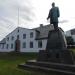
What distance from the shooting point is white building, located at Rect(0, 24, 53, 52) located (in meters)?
33.5

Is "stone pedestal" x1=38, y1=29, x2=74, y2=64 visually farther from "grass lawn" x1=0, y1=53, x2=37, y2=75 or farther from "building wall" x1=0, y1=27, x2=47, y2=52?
"building wall" x1=0, y1=27, x2=47, y2=52

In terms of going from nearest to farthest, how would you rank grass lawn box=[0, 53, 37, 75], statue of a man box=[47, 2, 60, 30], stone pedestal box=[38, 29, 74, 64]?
grass lawn box=[0, 53, 37, 75] → stone pedestal box=[38, 29, 74, 64] → statue of a man box=[47, 2, 60, 30]

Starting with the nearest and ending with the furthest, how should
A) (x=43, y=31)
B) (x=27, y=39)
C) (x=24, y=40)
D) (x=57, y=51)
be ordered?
1. (x=57, y=51)
2. (x=43, y=31)
3. (x=27, y=39)
4. (x=24, y=40)

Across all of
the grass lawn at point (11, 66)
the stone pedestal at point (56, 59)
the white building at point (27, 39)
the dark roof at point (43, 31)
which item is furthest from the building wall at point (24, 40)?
the stone pedestal at point (56, 59)

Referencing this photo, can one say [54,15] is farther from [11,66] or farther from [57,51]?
[11,66]

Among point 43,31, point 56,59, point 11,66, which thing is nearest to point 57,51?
point 56,59

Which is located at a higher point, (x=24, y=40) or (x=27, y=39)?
(x=27, y=39)

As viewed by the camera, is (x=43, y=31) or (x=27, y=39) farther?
(x=27, y=39)

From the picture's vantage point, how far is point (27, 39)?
3653 centimetres

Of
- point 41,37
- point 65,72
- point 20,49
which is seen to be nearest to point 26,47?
point 20,49

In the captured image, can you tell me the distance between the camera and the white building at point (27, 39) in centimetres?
3347

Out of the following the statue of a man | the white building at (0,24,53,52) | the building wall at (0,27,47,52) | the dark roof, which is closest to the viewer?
the statue of a man

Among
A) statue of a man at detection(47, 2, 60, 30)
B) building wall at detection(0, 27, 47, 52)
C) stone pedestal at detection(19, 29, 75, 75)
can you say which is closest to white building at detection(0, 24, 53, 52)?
building wall at detection(0, 27, 47, 52)

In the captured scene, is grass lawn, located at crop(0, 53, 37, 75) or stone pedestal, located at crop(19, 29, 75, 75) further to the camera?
grass lawn, located at crop(0, 53, 37, 75)
